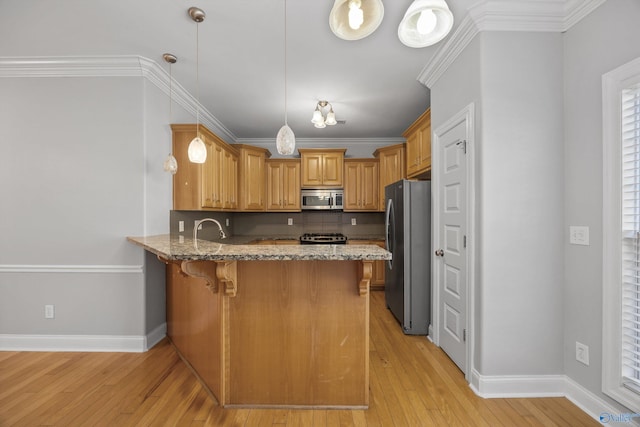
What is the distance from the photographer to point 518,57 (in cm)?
191

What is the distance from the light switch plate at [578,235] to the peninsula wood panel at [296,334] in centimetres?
141

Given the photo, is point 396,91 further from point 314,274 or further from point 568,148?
point 314,274

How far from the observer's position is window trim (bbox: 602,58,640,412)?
1.54 m

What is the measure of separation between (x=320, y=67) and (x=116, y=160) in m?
Answer: 2.08

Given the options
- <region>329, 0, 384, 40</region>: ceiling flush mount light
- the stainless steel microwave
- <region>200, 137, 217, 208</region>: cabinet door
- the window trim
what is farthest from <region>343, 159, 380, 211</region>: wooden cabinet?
<region>329, 0, 384, 40</region>: ceiling flush mount light

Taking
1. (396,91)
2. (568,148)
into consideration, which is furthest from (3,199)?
(568,148)

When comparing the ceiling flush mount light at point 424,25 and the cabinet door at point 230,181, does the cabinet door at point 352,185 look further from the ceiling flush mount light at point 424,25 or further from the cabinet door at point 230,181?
the ceiling flush mount light at point 424,25

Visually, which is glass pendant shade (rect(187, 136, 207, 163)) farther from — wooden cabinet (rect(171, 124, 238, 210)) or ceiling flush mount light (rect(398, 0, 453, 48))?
ceiling flush mount light (rect(398, 0, 453, 48))

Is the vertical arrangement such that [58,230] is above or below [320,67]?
below

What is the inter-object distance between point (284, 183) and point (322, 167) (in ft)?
2.31

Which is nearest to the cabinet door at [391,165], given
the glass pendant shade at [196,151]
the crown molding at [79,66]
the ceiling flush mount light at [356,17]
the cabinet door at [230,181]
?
the cabinet door at [230,181]

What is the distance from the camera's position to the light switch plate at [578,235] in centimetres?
173

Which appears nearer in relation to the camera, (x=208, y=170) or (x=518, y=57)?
(x=518, y=57)

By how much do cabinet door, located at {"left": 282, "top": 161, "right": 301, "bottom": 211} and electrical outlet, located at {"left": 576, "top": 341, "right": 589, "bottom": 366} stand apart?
3702 millimetres
